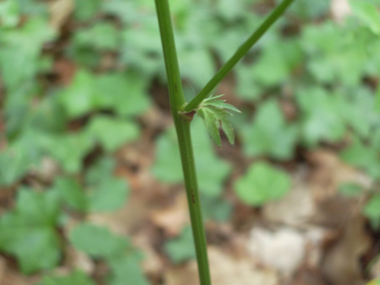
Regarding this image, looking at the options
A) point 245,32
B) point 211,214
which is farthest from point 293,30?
point 211,214

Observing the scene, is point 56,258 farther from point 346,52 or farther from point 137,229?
point 346,52

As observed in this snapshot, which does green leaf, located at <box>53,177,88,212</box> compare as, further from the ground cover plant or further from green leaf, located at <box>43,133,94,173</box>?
green leaf, located at <box>43,133,94,173</box>

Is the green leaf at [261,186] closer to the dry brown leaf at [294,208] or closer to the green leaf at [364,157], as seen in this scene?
the dry brown leaf at [294,208]

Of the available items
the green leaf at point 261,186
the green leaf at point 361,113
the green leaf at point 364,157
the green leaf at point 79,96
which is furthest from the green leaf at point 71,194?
the green leaf at point 361,113

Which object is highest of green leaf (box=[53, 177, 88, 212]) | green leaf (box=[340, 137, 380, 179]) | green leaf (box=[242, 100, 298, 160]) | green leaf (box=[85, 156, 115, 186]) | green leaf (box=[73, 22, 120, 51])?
green leaf (box=[73, 22, 120, 51])

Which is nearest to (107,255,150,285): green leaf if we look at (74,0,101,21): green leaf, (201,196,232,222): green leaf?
(201,196,232,222): green leaf

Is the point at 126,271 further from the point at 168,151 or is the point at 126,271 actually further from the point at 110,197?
the point at 168,151

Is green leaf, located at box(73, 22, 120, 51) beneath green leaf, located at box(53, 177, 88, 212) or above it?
above

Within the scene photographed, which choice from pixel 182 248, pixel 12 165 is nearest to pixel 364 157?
pixel 182 248
